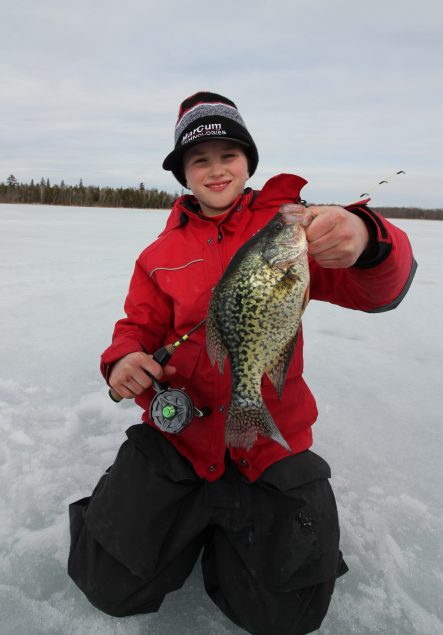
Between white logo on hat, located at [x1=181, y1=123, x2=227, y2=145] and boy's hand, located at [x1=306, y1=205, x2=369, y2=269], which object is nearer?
boy's hand, located at [x1=306, y1=205, x2=369, y2=269]

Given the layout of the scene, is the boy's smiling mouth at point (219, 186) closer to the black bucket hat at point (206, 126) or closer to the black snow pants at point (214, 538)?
the black bucket hat at point (206, 126)

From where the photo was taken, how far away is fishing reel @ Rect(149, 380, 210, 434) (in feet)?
6.42

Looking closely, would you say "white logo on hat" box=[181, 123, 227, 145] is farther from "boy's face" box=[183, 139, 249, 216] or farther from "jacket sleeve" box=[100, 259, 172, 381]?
"jacket sleeve" box=[100, 259, 172, 381]

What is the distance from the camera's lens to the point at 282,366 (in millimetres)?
1690

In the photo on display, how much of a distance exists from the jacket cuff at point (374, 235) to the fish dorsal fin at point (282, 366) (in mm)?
442

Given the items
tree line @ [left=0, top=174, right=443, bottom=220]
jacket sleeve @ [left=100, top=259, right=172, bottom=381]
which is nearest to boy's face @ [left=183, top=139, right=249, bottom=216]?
jacket sleeve @ [left=100, top=259, right=172, bottom=381]

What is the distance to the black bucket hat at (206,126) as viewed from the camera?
2.22 metres

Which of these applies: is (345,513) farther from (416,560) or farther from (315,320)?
(315,320)

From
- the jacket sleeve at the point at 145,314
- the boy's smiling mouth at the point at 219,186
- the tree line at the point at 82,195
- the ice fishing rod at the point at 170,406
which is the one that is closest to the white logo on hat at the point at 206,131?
the boy's smiling mouth at the point at 219,186

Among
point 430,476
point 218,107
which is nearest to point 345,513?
point 430,476

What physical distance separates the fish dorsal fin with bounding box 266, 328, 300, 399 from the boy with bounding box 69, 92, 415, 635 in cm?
33

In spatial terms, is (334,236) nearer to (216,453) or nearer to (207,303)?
(207,303)

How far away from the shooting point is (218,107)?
234 cm

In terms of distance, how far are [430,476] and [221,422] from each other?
3.70 ft
